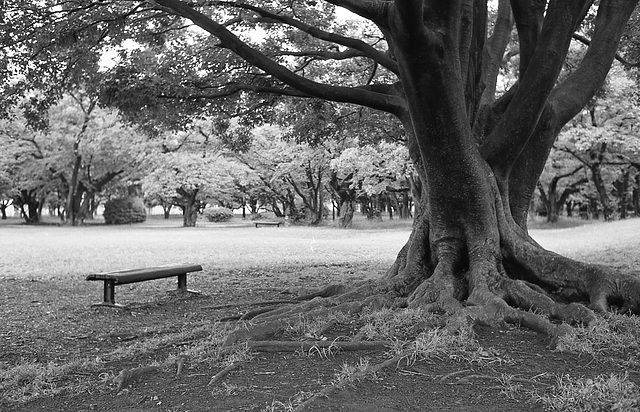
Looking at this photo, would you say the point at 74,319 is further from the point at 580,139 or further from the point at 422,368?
the point at 580,139

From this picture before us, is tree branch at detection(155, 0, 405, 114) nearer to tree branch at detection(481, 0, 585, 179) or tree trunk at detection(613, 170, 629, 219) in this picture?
tree branch at detection(481, 0, 585, 179)

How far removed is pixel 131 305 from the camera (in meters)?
8.73

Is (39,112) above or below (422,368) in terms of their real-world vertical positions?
above

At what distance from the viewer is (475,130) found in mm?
8086

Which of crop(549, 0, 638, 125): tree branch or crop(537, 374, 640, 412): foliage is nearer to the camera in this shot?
crop(537, 374, 640, 412): foliage

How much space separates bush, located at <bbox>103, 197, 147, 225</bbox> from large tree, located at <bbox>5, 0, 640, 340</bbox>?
36242 mm

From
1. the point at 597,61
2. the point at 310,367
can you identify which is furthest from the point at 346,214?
Result: the point at 310,367

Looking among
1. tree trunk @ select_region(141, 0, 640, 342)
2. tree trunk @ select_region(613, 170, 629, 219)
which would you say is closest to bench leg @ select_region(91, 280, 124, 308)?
tree trunk @ select_region(141, 0, 640, 342)

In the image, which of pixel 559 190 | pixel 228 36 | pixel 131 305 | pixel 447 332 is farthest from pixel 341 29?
pixel 559 190

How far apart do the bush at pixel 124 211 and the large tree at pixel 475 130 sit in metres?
36.2

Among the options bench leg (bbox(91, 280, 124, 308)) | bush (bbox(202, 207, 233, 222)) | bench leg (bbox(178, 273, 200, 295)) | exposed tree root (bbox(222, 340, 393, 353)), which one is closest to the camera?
exposed tree root (bbox(222, 340, 393, 353))

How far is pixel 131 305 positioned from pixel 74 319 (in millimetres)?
1133

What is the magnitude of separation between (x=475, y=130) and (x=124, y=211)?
40.8m

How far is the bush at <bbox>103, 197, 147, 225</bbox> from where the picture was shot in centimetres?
4375
